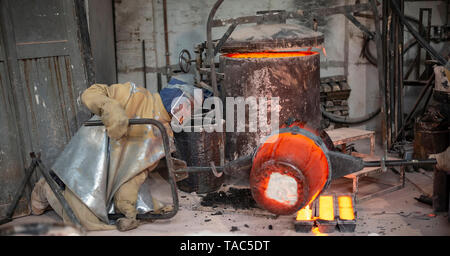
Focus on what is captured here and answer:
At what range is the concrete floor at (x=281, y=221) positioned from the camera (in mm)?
3951

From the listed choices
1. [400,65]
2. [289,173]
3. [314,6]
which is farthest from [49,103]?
[400,65]

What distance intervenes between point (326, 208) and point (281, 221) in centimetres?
44

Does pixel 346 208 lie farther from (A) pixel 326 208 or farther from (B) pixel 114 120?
(B) pixel 114 120

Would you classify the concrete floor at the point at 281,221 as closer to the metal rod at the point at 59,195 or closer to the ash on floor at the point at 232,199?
the ash on floor at the point at 232,199

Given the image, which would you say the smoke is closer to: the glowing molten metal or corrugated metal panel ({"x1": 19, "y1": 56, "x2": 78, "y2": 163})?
corrugated metal panel ({"x1": 19, "y1": 56, "x2": 78, "y2": 163})

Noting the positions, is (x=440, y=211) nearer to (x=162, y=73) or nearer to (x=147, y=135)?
(x=147, y=135)

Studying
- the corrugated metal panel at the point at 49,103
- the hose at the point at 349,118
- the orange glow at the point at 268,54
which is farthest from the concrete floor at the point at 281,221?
the hose at the point at 349,118

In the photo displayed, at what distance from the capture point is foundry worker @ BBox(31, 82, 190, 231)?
13.2 feet

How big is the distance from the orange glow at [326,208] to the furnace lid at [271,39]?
1.52 m

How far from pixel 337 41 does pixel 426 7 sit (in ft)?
4.46

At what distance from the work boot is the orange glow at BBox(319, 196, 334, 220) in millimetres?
1666

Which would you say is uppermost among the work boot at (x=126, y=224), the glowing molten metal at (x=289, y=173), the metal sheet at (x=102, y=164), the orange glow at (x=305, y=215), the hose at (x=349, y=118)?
the glowing molten metal at (x=289, y=173)

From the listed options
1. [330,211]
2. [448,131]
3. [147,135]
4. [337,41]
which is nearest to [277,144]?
[330,211]

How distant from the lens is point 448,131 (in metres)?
5.38
